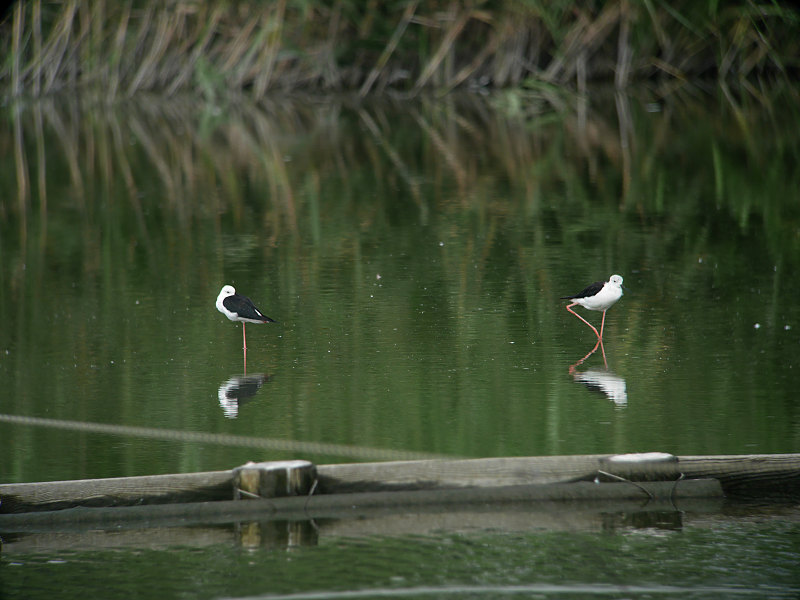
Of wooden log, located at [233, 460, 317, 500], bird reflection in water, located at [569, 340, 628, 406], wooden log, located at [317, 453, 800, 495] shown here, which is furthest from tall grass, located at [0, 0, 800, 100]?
wooden log, located at [233, 460, 317, 500]

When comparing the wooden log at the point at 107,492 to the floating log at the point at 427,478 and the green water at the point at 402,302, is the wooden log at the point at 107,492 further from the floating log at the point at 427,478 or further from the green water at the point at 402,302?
the green water at the point at 402,302

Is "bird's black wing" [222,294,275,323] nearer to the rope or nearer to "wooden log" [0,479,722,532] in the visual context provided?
the rope

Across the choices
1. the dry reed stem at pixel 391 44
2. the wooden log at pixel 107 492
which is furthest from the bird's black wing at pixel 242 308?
the dry reed stem at pixel 391 44

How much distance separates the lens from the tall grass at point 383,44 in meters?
21.8

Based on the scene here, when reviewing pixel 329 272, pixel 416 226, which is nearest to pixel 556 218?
pixel 416 226

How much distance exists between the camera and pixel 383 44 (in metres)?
22.8

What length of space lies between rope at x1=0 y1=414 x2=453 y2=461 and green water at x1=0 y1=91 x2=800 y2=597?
2 centimetres

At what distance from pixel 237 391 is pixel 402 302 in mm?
2031

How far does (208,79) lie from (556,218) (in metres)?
12.9

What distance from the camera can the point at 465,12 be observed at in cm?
2145

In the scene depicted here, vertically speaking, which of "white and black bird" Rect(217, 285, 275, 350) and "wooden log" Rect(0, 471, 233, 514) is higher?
"white and black bird" Rect(217, 285, 275, 350)

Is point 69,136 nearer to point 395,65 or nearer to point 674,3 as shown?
point 395,65

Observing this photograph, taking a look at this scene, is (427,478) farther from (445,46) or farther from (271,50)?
(271,50)

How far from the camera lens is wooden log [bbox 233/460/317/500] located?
4598 mm
